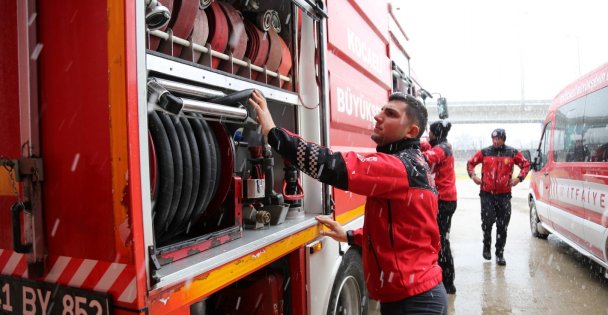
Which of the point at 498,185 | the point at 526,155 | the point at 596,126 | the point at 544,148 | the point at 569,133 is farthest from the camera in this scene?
the point at 544,148

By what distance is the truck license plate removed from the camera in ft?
4.25

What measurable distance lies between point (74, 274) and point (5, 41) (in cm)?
81

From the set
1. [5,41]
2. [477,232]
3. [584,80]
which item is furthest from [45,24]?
[477,232]

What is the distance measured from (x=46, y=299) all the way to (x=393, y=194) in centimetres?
143

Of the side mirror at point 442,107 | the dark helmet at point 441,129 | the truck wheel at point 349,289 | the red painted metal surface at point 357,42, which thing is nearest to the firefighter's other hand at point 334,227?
the truck wheel at point 349,289

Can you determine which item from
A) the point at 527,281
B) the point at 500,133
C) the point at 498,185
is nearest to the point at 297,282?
the point at 527,281

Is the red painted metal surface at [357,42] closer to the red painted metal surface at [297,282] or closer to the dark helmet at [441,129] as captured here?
the dark helmet at [441,129]

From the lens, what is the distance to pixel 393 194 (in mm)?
2035

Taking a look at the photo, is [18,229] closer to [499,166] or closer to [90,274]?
[90,274]

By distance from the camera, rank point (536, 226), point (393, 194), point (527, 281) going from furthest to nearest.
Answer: point (536, 226), point (527, 281), point (393, 194)

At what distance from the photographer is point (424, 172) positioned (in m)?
2.13

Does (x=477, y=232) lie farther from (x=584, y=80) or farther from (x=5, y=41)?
(x=5, y=41)

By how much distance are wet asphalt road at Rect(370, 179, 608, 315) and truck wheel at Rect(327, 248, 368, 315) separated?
1432mm

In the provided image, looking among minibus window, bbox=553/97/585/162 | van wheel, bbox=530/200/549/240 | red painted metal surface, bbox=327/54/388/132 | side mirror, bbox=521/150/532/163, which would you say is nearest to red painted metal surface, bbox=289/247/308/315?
red painted metal surface, bbox=327/54/388/132
